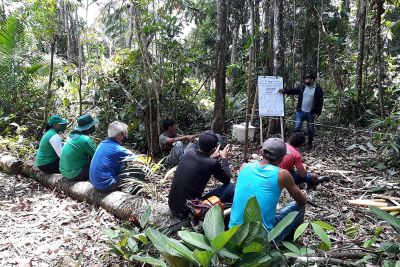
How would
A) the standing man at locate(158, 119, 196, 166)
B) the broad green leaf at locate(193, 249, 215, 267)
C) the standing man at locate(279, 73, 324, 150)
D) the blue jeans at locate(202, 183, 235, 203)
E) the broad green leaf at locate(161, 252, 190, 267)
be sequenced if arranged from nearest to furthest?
the broad green leaf at locate(193, 249, 215, 267)
the broad green leaf at locate(161, 252, 190, 267)
the blue jeans at locate(202, 183, 235, 203)
the standing man at locate(158, 119, 196, 166)
the standing man at locate(279, 73, 324, 150)

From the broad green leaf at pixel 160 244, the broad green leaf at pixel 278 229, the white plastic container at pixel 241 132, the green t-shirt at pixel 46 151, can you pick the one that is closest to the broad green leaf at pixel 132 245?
the broad green leaf at pixel 160 244

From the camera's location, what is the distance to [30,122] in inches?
374

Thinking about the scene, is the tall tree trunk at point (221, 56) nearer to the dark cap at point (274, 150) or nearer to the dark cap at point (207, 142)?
the dark cap at point (207, 142)

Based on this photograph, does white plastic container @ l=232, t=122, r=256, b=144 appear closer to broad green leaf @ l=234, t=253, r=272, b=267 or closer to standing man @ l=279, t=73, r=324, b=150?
standing man @ l=279, t=73, r=324, b=150

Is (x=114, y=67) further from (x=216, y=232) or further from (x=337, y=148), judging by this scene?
(x=216, y=232)

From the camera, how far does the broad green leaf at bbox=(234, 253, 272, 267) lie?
2805 mm

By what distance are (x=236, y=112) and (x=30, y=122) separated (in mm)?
5305

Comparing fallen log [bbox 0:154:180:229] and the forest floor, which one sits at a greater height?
fallen log [bbox 0:154:180:229]

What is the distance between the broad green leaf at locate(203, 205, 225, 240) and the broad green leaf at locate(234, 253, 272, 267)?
30 centimetres

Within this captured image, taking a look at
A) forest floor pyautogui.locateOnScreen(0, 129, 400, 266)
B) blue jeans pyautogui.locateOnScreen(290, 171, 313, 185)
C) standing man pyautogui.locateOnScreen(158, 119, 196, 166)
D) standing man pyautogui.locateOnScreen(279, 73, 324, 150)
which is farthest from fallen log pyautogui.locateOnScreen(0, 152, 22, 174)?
standing man pyautogui.locateOnScreen(279, 73, 324, 150)

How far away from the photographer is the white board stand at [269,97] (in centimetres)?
709

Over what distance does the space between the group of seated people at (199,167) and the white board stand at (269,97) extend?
1622mm

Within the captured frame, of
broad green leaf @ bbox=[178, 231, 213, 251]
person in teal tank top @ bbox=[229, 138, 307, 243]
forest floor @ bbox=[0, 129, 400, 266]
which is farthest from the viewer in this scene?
forest floor @ bbox=[0, 129, 400, 266]

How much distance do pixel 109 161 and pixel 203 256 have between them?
8.72 ft
